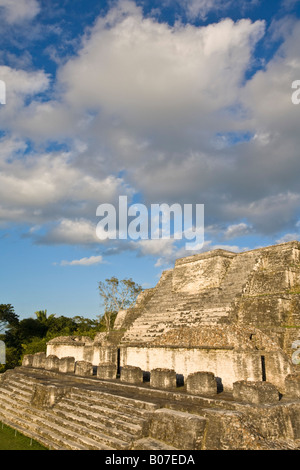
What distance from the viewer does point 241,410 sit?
5.85 meters

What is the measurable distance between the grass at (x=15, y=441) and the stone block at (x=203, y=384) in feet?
11.1

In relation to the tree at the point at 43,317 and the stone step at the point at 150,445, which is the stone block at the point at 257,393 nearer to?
the stone step at the point at 150,445

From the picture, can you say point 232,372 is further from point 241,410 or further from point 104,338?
point 104,338

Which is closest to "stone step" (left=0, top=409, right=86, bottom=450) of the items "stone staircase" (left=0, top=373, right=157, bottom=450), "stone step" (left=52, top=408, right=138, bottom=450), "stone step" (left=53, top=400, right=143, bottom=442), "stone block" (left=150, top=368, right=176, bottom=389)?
"stone staircase" (left=0, top=373, right=157, bottom=450)

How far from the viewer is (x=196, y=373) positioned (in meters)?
7.85

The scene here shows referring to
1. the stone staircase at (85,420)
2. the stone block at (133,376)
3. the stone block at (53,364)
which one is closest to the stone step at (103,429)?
the stone staircase at (85,420)

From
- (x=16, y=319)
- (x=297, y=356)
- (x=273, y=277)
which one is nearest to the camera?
(x=297, y=356)

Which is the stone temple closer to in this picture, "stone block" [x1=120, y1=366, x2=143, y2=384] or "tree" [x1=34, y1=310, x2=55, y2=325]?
"stone block" [x1=120, y1=366, x2=143, y2=384]

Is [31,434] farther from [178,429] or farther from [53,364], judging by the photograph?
[53,364]

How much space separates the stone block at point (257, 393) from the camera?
20.8ft

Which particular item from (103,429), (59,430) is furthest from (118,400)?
(59,430)

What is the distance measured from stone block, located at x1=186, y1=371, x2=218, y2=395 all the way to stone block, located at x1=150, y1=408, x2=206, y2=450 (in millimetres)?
1738

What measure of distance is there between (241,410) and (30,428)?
5315 millimetres
